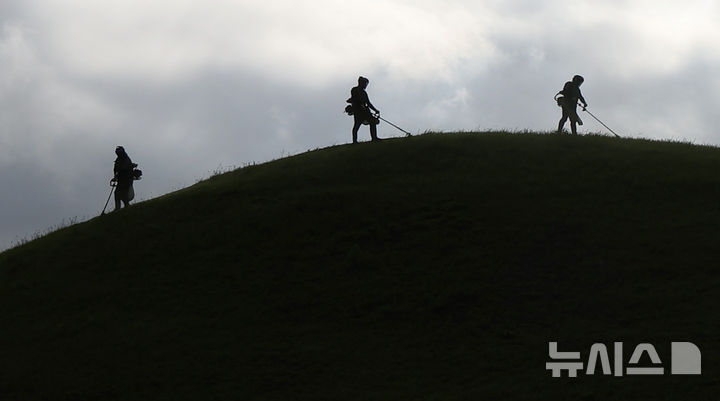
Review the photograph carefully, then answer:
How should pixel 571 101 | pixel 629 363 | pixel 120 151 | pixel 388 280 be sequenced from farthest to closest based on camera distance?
pixel 571 101
pixel 120 151
pixel 388 280
pixel 629 363

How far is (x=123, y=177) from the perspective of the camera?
111ft

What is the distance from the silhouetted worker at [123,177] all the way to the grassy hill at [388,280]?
0.88m

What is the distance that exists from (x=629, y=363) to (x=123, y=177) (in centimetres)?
2027

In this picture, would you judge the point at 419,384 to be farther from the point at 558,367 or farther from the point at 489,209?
the point at 489,209

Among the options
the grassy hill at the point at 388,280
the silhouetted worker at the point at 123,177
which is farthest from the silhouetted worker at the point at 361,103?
the silhouetted worker at the point at 123,177

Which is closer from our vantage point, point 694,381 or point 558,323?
point 694,381

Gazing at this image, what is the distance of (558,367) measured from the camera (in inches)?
782

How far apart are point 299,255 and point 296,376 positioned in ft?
23.2

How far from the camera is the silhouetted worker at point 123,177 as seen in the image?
33.5 meters

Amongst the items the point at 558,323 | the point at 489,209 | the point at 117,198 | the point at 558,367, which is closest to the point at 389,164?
the point at 489,209

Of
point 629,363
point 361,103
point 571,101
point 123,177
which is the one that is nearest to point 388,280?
point 629,363

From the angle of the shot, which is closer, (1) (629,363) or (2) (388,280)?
(1) (629,363)

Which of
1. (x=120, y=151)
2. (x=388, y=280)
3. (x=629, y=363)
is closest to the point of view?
(x=629, y=363)

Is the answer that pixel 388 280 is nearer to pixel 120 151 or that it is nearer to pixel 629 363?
pixel 629 363
